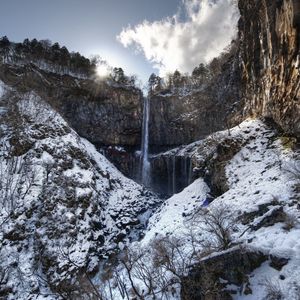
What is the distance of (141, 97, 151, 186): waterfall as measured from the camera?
42.8 metres

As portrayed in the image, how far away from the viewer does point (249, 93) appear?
1248 inches

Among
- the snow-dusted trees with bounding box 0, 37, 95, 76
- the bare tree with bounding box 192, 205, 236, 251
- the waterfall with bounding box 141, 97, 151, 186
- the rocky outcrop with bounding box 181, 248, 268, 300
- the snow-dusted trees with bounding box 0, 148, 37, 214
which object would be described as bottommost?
the rocky outcrop with bounding box 181, 248, 268, 300

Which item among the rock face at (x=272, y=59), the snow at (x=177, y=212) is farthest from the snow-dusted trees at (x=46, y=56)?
the snow at (x=177, y=212)

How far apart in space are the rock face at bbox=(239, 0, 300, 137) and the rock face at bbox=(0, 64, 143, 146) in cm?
2138

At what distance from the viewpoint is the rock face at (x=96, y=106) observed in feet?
148

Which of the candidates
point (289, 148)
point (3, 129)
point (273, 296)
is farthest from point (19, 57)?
point (273, 296)

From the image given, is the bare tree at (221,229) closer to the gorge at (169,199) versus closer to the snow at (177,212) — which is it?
the gorge at (169,199)

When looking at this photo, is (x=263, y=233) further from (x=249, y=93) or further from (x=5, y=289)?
(x=249, y=93)

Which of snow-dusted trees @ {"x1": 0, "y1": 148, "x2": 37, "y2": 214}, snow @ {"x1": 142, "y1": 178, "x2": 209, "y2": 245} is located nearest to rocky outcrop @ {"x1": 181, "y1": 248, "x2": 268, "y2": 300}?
snow @ {"x1": 142, "y1": 178, "x2": 209, "y2": 245}

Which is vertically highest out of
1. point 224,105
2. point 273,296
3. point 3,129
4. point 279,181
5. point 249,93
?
point 224,105

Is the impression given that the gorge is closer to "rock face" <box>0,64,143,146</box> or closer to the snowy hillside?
the snowy hillside

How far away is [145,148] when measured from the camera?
47.2m

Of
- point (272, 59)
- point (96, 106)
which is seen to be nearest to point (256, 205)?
point (272, 59)

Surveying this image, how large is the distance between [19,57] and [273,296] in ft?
166
